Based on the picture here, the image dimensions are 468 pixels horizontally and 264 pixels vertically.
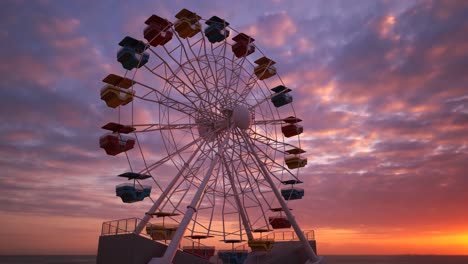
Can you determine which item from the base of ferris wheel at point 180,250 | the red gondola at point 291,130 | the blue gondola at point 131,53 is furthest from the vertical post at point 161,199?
the red gondola at point 291,130

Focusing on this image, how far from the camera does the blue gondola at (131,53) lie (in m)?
27.5

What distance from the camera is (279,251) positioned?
33469mm

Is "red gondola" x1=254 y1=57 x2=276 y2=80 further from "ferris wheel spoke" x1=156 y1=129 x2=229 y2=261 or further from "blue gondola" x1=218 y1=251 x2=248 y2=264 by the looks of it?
"blue gondola" x1=218 y1=251 x2=248 y2=264

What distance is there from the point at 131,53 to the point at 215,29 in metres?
7.99

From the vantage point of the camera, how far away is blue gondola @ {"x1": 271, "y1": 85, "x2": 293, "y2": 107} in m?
36.4

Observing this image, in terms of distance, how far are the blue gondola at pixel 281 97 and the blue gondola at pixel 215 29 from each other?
723 cm

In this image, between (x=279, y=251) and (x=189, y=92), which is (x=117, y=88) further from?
(x=279, y=251)

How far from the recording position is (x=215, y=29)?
32.5m

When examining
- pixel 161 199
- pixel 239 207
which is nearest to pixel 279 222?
pixel 239 207

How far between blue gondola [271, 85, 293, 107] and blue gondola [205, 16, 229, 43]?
7.23 metres

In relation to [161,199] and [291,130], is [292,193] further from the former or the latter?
[161,199]

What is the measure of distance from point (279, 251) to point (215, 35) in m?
18.5

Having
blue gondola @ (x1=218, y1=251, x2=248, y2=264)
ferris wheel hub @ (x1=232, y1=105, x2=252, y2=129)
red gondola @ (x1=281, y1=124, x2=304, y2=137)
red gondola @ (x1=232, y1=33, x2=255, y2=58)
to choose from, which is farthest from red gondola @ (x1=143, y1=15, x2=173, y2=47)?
blue gondola @ (x1=218, y1=251, x2=248, y2=264)

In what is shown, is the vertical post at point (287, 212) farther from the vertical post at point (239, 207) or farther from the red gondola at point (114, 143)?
the red gondola at point (114, 143)
